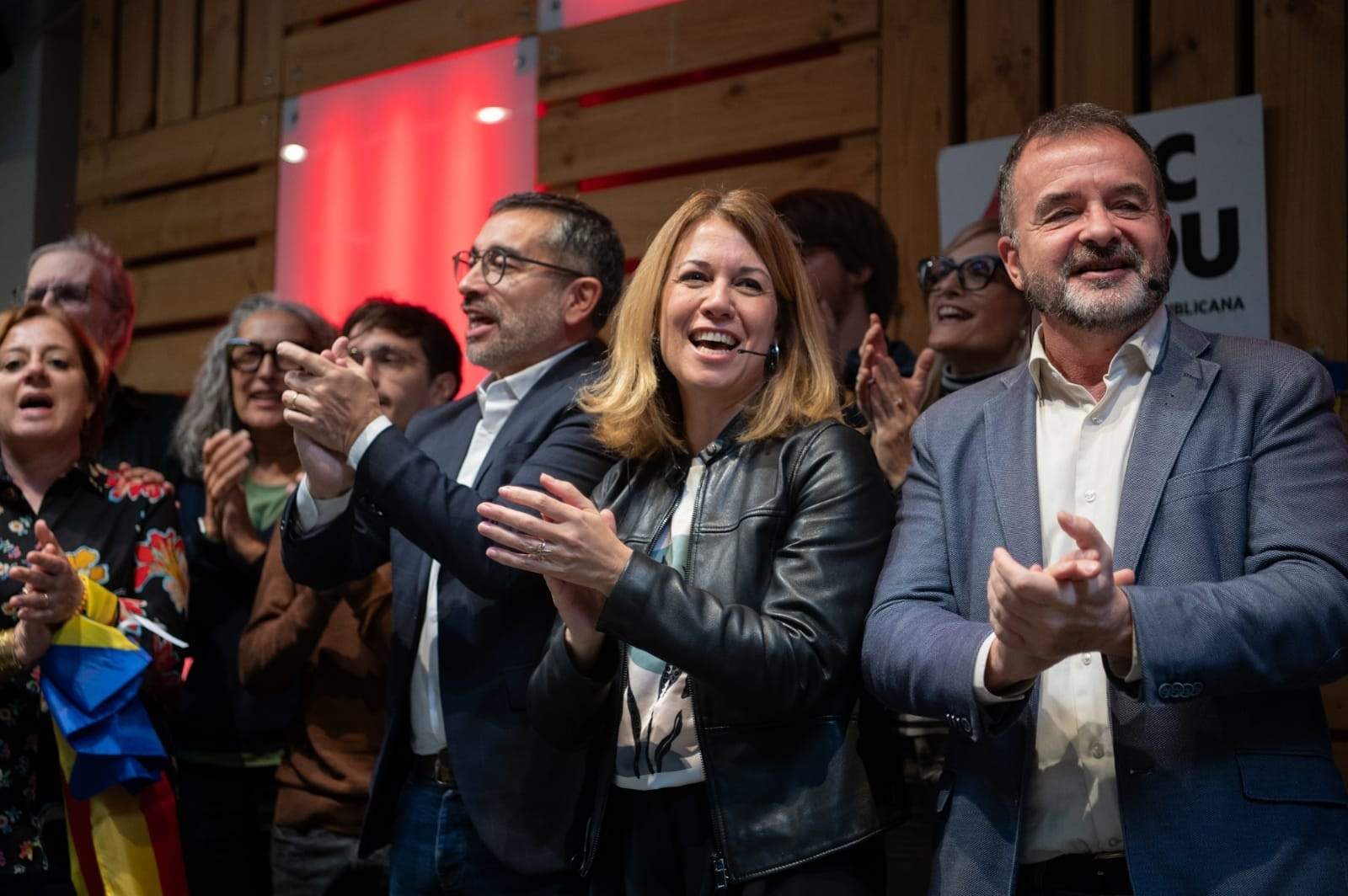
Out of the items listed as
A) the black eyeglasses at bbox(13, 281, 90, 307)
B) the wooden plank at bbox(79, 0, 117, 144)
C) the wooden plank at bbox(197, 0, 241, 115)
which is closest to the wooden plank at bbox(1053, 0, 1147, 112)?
the black eyeglasses at bbox(13, 281, 90, 307)

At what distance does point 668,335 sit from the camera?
2.26 meters

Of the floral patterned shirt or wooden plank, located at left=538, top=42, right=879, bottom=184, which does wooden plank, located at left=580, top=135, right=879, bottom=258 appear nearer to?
wooden plank, located at left=538, top=42, right=879, bottom=184

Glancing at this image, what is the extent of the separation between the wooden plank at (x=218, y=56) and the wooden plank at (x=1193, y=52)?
11.1ft

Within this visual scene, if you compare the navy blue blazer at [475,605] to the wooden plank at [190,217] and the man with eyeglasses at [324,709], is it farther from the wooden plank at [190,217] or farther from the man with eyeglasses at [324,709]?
the wooden plank at [190,217]

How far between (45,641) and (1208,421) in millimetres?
2036

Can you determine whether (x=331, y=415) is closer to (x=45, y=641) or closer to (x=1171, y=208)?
(x=45, y=641)

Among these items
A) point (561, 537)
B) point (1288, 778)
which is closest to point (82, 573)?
point (561, 537)

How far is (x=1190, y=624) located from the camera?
5.16 ft

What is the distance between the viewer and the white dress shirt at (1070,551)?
67.7 inches

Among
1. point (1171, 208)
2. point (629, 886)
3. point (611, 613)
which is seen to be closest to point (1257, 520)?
point (611, 613)

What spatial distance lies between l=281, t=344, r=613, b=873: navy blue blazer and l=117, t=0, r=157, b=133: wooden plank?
11.8 feet

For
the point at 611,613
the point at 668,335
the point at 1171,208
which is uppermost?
the point at 1171,208

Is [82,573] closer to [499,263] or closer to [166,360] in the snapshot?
[499,263]

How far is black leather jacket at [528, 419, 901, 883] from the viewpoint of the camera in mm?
1848
